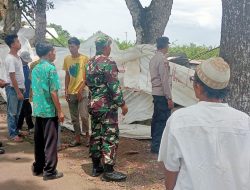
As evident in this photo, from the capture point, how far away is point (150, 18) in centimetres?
820

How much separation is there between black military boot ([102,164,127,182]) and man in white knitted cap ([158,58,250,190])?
2806 millimetres

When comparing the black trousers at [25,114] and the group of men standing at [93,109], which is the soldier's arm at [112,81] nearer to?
the group of men standing at [93,109]

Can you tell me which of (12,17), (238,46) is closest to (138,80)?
(238,46)

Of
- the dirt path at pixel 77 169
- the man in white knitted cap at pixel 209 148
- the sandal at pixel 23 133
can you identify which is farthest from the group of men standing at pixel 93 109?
the man in white knitted cap at pixel 209 148

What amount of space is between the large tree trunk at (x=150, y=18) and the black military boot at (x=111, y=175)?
13.3 feet

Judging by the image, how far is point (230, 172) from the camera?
204 centimetres

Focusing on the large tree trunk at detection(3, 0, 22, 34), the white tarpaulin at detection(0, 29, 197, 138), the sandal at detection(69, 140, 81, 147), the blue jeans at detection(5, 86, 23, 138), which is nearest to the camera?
the blue jeans at detection(5, 86, 23, 138)

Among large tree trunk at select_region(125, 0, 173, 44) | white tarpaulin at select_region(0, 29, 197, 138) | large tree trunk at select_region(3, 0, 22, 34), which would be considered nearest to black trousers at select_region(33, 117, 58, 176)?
white tarpaulin at select_region(0, 29, 197, 138)

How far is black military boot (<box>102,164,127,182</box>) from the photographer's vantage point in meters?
4.84

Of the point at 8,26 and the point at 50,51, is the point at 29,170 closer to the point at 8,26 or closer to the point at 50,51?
the point at 50,51

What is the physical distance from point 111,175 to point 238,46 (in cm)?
224

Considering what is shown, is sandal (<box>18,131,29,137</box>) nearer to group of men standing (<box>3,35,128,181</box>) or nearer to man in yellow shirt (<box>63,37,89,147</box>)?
man in yellow shirt (<box>63,37,89,147</box>)

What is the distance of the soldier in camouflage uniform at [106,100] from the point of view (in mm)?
4789

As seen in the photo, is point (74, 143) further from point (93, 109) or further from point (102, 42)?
point (102, 42)
